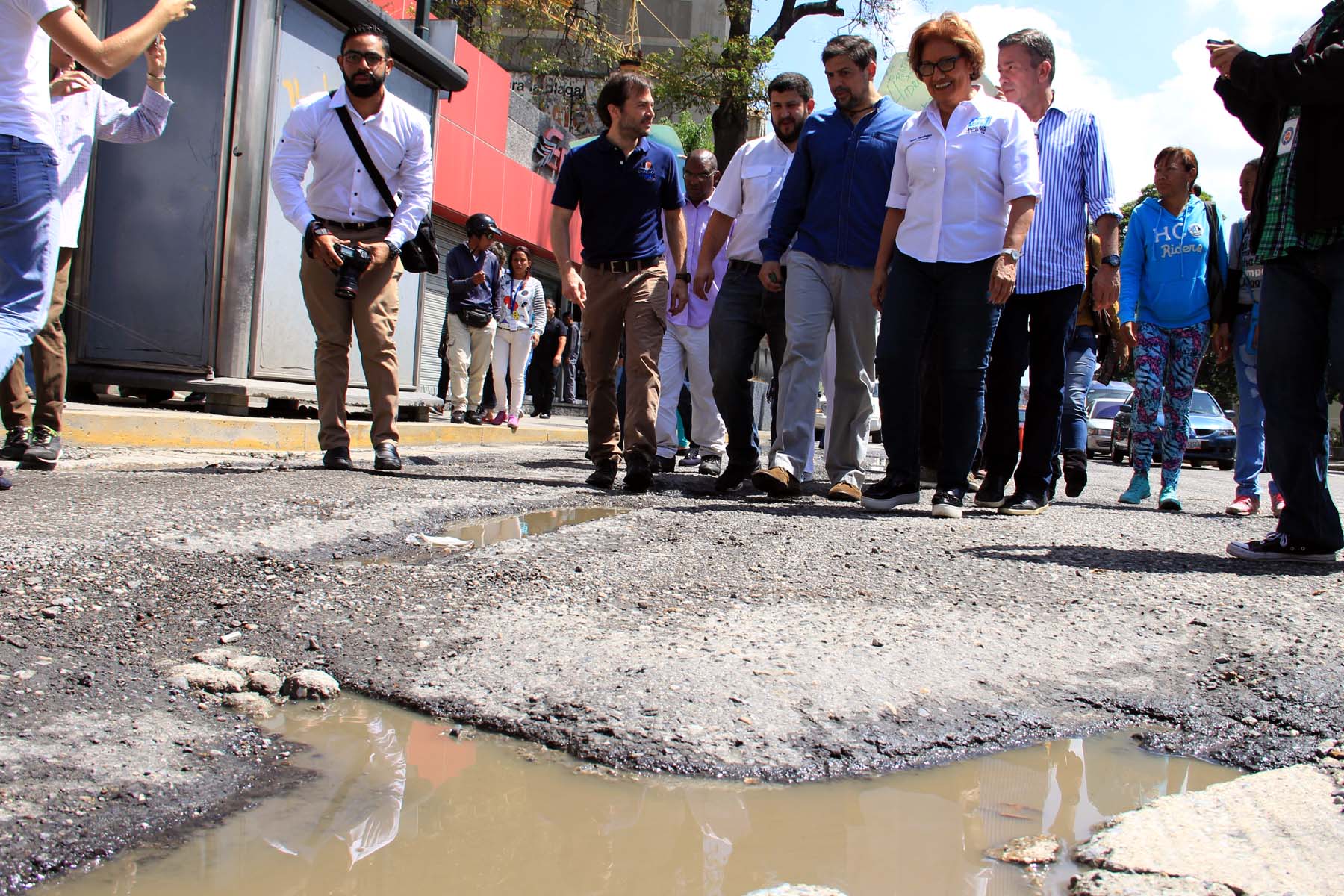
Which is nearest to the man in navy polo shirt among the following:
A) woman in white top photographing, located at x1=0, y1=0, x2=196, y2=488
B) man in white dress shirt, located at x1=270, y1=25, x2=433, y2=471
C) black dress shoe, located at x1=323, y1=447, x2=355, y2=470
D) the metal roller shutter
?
man in white dress shirt, located at x1=270, y1=25, x2=433, y2=471

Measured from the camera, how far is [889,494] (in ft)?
15.1

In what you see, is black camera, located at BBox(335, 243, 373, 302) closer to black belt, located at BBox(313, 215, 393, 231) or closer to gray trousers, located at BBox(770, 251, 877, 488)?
black belt, located at BBox(313, 215, 393, 231)

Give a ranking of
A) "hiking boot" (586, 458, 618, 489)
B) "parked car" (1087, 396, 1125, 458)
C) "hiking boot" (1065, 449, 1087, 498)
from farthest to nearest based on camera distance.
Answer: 1. "parked car" (1087, 396, 1125, 458)
2. "hiking boot" (1065, 449, 1087, 498)
3. "hiking boot" (586, 458, 618, 489)

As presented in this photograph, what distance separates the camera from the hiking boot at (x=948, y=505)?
4.41 m

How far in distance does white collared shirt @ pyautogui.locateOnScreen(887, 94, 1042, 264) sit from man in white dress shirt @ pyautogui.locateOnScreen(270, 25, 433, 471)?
2.28 m

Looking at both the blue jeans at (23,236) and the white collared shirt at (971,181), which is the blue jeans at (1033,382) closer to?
the white collared shirt at (971,181)

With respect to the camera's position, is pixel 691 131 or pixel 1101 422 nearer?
pixel 1101 422

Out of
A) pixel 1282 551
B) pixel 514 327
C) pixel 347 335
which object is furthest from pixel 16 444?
pixel 514 327

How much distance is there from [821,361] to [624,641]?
3.02 metres

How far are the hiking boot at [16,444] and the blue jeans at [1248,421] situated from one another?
18.9ft

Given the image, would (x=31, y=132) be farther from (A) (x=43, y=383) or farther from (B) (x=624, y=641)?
(B) (x=624, y=641)

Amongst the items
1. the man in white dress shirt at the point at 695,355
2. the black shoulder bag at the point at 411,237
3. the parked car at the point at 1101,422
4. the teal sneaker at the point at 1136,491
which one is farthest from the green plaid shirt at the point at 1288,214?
the parked car at the point at 1101,422

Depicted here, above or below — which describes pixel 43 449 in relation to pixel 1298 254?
below

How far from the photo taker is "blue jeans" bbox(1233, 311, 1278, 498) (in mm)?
6070
